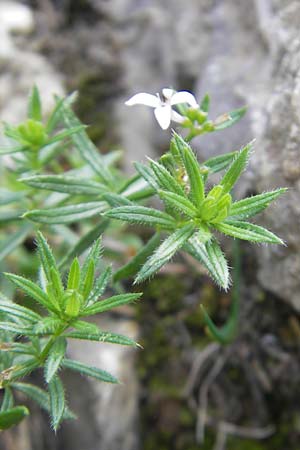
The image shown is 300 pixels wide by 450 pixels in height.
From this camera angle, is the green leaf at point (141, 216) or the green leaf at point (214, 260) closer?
the green leaf at point (214, 260)

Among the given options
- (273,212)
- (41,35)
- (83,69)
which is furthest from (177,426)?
(41,35)

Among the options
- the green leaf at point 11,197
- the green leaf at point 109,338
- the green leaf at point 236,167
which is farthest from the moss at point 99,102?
the green leaf at point 109,338

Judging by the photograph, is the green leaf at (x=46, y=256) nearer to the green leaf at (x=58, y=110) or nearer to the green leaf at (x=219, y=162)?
the green leaf at (x=219, y=162)

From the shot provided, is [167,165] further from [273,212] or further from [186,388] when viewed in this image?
Result: [186,388]

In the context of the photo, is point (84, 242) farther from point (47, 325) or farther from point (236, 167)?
point (236, 167)

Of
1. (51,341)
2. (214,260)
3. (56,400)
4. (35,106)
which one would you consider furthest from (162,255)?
(35,106)

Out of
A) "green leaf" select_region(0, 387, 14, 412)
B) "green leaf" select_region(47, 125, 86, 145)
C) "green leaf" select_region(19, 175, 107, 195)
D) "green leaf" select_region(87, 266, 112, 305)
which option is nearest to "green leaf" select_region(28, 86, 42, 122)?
"green leaf" select_region(47, 125, 86, 145)
